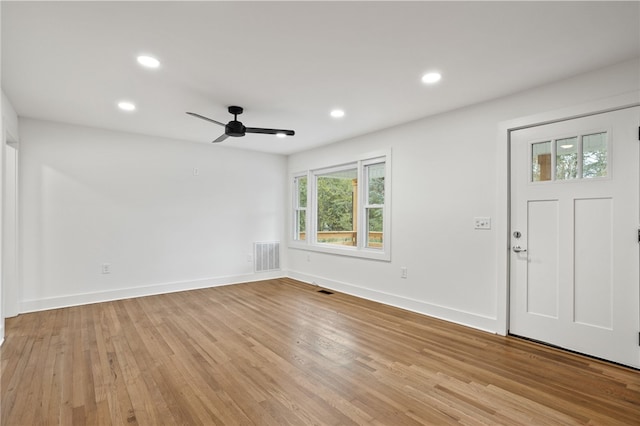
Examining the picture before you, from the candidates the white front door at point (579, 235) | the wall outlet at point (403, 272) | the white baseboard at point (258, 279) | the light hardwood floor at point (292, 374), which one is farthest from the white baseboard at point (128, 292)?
the white front door at point (579, 235)

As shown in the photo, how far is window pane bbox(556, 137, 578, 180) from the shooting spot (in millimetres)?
2899

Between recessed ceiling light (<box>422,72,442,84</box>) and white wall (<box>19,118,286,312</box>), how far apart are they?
393cm

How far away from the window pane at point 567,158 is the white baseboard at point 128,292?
4.96 metres

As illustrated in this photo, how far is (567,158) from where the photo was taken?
2.94 m

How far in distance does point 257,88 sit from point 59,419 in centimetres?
296

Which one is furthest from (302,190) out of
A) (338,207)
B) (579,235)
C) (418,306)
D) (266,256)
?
(579,235)

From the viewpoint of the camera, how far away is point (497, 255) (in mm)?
3357

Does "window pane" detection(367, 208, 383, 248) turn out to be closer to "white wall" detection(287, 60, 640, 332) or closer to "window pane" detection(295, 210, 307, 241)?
"white wall" detection(287, 60, 640, 332)

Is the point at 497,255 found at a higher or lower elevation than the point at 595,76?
lower

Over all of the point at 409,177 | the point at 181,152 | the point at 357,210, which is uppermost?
the point at 181,152

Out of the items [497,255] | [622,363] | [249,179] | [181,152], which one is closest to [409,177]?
[497,255]

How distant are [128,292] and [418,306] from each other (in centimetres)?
425

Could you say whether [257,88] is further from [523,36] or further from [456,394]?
[456,394]

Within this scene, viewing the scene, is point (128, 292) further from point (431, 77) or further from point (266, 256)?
point (431, 77)
